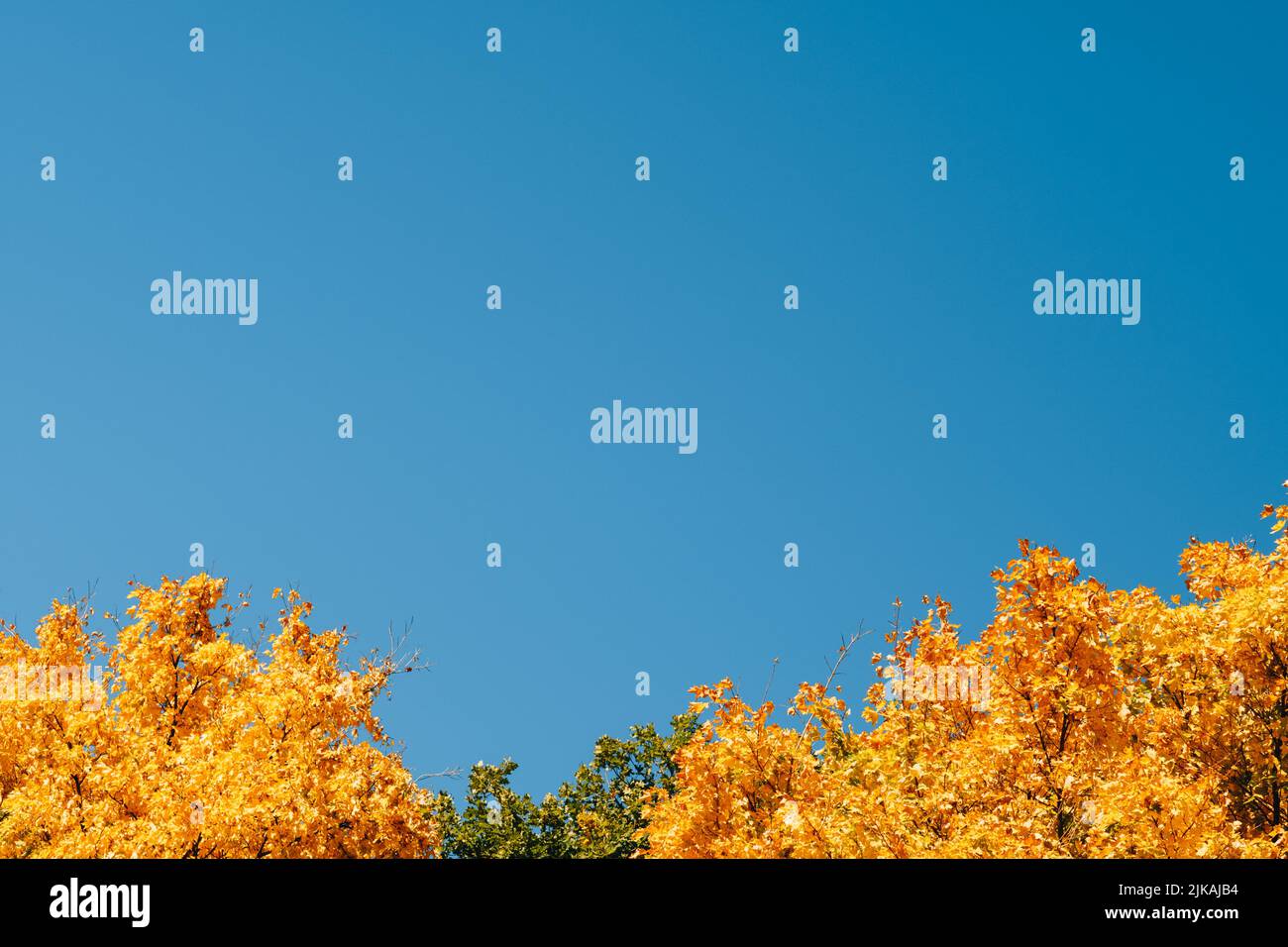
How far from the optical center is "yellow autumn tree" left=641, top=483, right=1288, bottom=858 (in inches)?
573

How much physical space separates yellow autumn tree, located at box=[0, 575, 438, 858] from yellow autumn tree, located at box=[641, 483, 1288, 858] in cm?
506

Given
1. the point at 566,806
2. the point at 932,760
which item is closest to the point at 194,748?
the point at 932,760

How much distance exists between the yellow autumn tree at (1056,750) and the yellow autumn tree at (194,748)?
5.06 metres

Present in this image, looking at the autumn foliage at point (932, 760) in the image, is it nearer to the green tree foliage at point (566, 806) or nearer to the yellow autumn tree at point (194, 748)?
the yellow autumn tree at point (194, 748)

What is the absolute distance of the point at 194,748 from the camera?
19.0 metres

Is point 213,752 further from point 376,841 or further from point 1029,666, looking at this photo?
point 1029,666

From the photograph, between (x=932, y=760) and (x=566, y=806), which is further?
(x=566, y=806)

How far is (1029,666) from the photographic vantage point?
17000 millimetres

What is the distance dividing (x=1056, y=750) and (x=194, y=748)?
12.7 metres

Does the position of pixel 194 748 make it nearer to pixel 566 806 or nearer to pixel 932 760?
pixel 932 760

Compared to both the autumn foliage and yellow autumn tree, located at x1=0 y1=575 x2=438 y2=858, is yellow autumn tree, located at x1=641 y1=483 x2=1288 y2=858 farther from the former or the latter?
yellow autumn tree, located at x1=0 y1=575 x2=438 y2=858

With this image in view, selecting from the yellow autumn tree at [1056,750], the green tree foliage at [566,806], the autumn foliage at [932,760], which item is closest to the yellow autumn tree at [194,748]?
the autumn foliage at [932,760]

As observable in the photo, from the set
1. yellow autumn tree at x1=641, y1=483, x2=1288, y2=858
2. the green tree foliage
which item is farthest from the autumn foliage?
the green tree foliage
